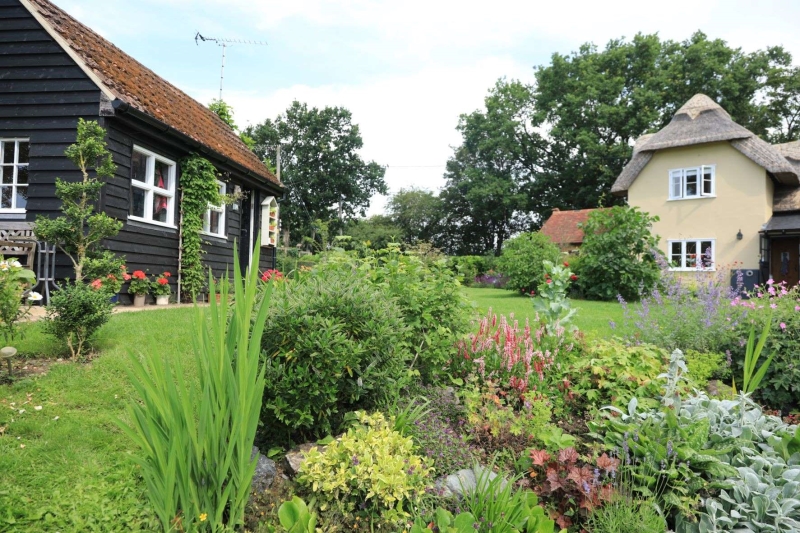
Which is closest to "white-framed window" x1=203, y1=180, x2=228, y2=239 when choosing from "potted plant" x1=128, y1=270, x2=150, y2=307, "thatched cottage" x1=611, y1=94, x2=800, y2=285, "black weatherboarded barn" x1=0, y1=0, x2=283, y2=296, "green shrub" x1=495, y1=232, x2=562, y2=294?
"black weatherboarded barn" x1=0, y1=0, x2=283, y2=296

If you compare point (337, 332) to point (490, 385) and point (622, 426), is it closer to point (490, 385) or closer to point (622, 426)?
point (490, 385)

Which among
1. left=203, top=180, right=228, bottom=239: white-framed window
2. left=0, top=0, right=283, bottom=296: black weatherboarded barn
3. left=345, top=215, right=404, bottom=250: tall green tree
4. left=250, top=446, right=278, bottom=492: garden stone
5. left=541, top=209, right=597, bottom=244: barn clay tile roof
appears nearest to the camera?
left=250, top=446, right=278, bottom=492: garden stone

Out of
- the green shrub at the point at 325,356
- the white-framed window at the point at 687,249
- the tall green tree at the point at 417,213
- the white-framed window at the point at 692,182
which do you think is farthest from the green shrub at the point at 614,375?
the tall green tree at the point at 417,213

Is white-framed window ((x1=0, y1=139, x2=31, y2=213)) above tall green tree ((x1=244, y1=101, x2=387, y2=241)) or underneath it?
underneath

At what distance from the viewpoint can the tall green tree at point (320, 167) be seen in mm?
35531

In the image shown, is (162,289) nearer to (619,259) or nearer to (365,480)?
(365,480)

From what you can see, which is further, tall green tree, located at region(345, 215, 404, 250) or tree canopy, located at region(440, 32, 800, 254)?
tall green tree, located at region(345, 215, 404, 250)

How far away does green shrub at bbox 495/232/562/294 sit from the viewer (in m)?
14.8

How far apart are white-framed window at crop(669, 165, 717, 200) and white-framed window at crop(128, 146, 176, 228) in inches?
728

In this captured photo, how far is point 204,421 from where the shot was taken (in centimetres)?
163

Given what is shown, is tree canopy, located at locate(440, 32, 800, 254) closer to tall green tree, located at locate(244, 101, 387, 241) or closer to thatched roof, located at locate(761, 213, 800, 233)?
tall green tree, located at locate(244, 101, 387, 241)

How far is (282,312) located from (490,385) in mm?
1518

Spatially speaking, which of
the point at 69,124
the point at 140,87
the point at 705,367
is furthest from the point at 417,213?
the point at 705,367

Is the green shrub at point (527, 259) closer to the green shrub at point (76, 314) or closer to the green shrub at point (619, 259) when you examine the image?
the green shrub at point (619, 259)
